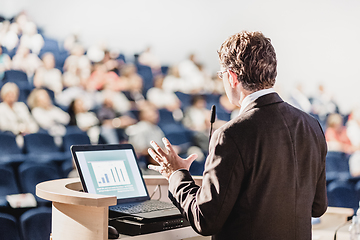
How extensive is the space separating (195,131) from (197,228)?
9.29 ft

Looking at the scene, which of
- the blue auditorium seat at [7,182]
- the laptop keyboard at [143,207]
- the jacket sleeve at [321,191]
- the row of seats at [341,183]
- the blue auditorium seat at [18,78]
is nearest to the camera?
the jacket sleeve at [321,191]

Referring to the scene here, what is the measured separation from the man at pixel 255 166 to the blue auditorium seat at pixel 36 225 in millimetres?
1602

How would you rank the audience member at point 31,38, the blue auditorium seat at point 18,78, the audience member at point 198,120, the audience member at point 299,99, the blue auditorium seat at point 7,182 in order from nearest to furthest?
the blue auditorium seat at point 7,182 < the blue auditorium seat at point 18,78 < the audience member at point 31,38 < the audience member at point 299,99 < the audience member at point 198,120

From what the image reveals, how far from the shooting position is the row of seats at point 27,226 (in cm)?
211

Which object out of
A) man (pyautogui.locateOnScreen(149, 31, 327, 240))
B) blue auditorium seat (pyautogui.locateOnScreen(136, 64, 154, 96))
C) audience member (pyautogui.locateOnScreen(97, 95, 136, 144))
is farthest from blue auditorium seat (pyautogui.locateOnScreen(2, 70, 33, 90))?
man (pyautogui.locateOnScreen(149, 31, 327, 240))

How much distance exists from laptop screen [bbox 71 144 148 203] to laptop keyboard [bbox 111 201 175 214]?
0.15 feet

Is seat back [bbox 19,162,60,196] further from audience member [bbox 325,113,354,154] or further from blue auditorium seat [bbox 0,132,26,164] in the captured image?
audience member [bbox 325,113,354,154]

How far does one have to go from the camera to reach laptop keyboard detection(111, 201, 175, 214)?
999mm

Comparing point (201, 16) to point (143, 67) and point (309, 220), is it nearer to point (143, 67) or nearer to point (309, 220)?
point (143, 67)

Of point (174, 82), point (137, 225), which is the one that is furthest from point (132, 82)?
point (137, 225)

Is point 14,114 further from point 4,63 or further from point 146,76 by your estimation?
point 146,76

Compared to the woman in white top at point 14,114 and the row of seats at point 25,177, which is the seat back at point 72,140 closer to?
the woman in white top at point 14,114

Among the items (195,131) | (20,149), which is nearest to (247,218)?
(20,149)

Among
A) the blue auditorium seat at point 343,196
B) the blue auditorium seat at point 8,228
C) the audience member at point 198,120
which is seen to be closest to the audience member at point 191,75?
the audience member at point 198,120
